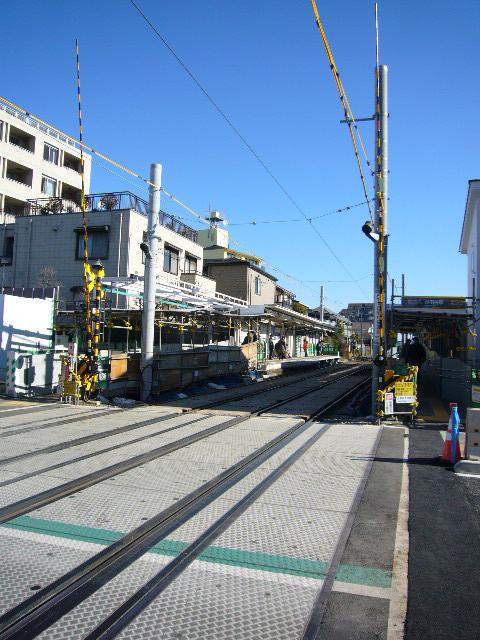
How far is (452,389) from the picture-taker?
15680 mm

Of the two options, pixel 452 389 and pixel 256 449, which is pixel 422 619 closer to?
pixel 256 449

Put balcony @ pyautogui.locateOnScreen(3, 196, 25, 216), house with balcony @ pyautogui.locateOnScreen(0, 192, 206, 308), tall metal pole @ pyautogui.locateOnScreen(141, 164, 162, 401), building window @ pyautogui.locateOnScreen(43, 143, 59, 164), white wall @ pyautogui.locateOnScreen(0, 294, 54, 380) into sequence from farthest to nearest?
building window @ pyautogui.locateOnScreen(43, 143, 59, 164)
balcony @ pyautogui.locateOnScreen(3, 196, 25, 216)
house with balcony @ pyautogui.locateOnScreen(0, 192, 206, 308)
white wall @ pyautogui.locateOnScreen(0, 294, 54, 380)
tall metal pole @ pyautogui.locateOnScreen(141, 164, 162, 401)

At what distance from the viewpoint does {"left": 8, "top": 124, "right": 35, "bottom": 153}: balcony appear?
39.4 meters

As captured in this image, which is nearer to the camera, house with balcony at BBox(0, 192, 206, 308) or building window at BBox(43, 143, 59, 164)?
house with balcony at BBox(0, 192, 206, 308)

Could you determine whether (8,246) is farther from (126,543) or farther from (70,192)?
(126,543)

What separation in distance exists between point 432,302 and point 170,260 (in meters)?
17.0

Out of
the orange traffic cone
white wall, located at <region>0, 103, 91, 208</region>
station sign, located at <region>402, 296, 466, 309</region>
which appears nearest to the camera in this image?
the orange traffic cone

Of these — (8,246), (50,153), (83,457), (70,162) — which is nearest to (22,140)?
(50,153)

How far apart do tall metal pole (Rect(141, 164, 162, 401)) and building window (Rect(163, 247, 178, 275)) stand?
588 inches

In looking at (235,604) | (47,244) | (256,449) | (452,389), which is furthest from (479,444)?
(47,244)

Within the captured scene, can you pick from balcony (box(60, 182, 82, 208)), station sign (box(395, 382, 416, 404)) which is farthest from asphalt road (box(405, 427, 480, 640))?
balcony (box(60, 182, 82, 208))

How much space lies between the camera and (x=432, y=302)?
59.0ft

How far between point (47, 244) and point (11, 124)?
16.3 meters

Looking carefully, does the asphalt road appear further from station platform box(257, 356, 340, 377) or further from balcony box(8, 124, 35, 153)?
balcony box(8, 124, 35, 153)
